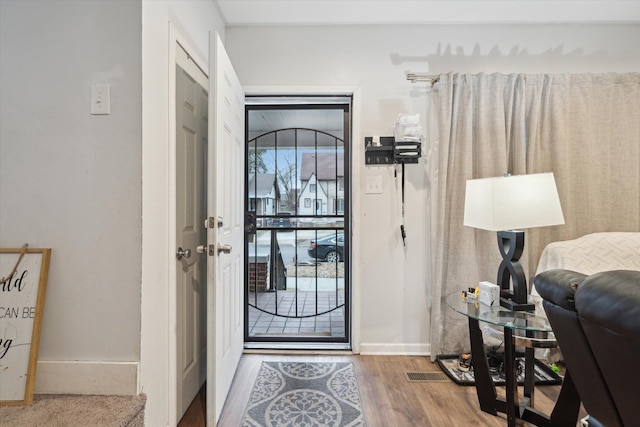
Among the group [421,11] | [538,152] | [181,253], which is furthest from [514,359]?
[421,11]

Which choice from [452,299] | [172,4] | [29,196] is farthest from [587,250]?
[29,196]

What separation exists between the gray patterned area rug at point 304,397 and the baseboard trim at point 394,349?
0.71 ft

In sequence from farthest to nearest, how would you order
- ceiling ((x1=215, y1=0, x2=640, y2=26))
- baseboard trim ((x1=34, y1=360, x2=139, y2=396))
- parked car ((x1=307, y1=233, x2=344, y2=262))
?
parked car ((x1=307, y1=233, x2=344, y2=262)), ceiling ((x1=215, y1=0, x2=640, y2=26)), baseboard trim ((x1=34, y1=360, x2=139, y2=396))

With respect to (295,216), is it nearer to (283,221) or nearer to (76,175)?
(283,221)

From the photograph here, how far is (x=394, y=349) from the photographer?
2521 mm

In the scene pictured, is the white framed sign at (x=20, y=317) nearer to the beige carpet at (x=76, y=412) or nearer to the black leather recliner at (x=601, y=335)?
the beige carpet at (x=76, y=412)

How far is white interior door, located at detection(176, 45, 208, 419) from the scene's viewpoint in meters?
1.70

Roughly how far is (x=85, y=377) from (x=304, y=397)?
44.9 inches

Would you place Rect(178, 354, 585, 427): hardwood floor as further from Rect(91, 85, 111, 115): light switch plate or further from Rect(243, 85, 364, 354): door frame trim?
Rect(91, 85, 111, 115): light switch plate

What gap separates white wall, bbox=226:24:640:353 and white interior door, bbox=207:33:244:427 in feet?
2.08

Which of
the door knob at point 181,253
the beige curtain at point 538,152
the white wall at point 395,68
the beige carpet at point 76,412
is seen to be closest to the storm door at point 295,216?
the white wall at point 395,68

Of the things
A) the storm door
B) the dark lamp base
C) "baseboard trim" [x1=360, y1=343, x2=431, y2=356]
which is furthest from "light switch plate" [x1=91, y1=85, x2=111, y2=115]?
"baseboard trim" [x1=360, y1=343, x2=431, y2=356]

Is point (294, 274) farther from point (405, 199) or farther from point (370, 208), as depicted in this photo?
point (405, 199)

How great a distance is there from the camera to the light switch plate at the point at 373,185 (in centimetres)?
253
